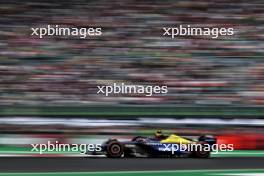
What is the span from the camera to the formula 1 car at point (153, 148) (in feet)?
25.6

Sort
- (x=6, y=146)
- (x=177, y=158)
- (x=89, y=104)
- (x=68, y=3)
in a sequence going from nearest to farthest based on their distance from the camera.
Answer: (x=177, y=158)
(x=6, y=146)
(x=89, y=104)
(x=68, y=3)

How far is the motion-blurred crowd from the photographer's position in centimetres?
975

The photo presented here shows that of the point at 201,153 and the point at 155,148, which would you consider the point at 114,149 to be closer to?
the point at 155,148

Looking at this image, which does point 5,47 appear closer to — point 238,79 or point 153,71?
point 153,71

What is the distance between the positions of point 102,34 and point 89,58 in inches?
30.0

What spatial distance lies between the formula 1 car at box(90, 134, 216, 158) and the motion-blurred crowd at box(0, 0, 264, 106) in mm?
1699

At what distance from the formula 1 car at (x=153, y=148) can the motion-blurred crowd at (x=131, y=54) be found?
5.57ft

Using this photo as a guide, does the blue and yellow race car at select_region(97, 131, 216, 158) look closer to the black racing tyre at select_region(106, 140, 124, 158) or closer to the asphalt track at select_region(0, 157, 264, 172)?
the black racing tyre at select_region(106, 140, 124, 158)

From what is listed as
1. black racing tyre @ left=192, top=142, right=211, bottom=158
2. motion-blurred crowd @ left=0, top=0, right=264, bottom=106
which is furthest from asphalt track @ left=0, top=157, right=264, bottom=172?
motion-blurred crowd @ left=0, top=0, right=264, bottom=106

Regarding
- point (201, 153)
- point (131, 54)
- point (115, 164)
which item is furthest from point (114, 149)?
point (131, 54)

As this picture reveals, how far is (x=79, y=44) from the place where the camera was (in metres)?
10.7

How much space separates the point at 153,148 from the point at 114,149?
1.85 ft

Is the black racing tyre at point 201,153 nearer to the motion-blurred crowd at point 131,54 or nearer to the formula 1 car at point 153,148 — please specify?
the formula 1 car at point 153,148

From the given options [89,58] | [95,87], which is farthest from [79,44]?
[95,87]
